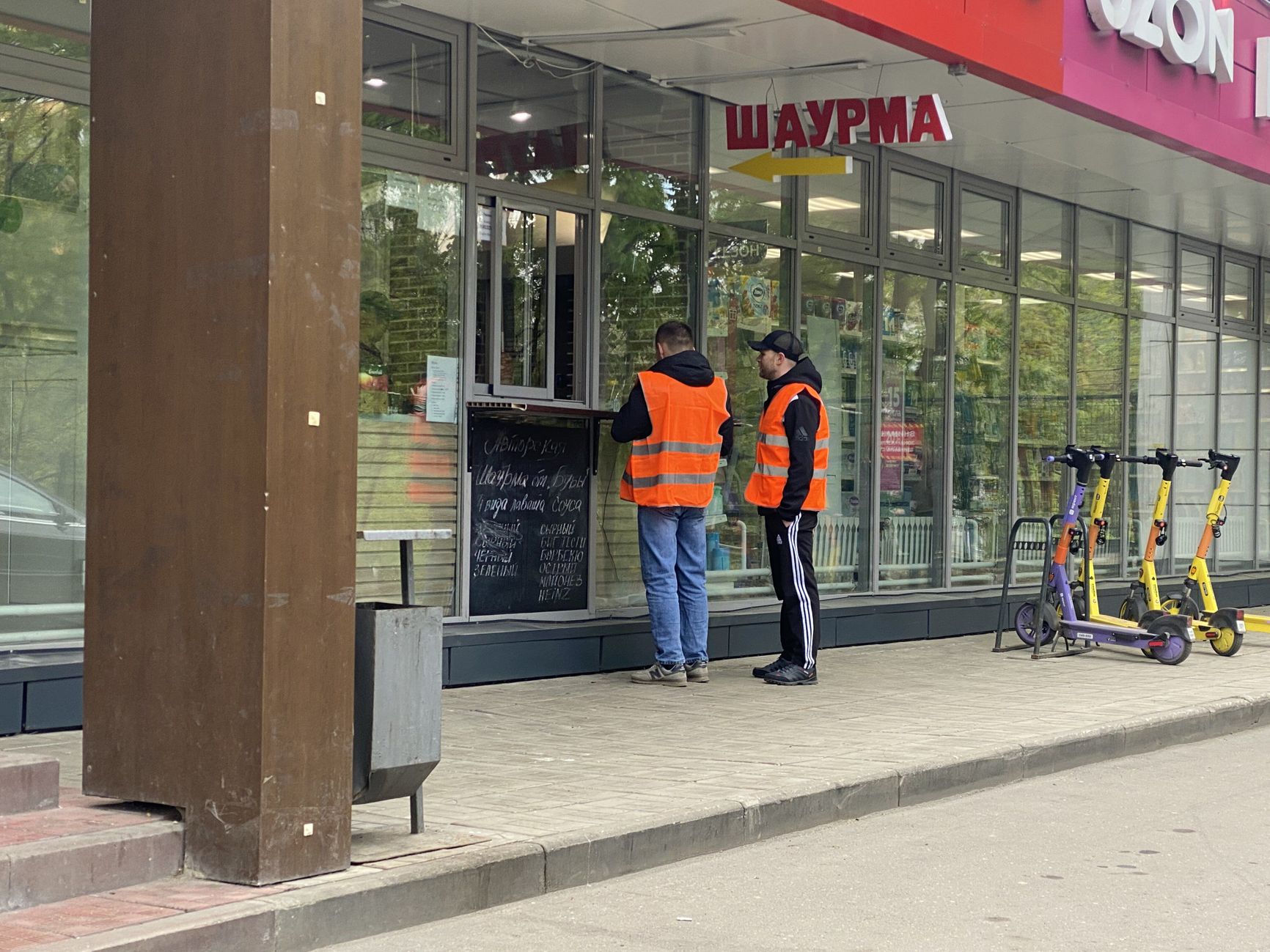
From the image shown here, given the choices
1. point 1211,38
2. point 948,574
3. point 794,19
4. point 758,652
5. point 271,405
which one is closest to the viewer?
point 271,405

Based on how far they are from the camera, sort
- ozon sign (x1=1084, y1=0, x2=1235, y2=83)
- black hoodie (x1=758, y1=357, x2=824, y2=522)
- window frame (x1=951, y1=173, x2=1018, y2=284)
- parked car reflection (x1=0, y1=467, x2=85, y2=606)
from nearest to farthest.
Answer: parked car reflection (x1=0, y1=467, x2=85, y2=606) < black hoodie (x1=758, y1=357, x2=824, y2=522) < ozon sign (x1=1084, y1=0, x2=1235, y2=83) < window frame (x1=951, y1=173, x2=1018, y2=284)

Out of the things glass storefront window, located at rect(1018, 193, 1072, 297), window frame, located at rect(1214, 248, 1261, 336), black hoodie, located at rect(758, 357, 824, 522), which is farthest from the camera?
window frame, located at rect(1214, 248, 1261, 336)

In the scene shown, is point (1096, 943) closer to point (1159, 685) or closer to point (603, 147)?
point (1159, 685)

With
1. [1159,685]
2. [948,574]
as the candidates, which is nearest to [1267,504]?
[948,574]

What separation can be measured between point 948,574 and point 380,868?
9.96 metres

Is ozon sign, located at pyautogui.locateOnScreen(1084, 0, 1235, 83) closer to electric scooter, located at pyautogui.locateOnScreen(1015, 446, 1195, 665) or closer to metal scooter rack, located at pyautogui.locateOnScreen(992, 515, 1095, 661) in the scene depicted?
electric scooter, located at pyautogui.locateOnScreen(1015, 446, 1195, 665)

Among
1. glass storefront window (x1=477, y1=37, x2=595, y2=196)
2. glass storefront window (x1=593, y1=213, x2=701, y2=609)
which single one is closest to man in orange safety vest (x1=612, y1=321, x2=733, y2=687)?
glass storefront window (x1=593, y1=213, x2=701, y2=609)

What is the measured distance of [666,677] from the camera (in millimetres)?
10133

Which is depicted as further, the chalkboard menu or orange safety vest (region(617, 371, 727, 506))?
the chalkboard menu

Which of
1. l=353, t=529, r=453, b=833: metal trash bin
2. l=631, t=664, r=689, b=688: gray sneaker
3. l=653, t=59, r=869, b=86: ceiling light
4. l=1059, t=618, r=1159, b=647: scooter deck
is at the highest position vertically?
l=653, t=59, r=869, b=86: ceiling light

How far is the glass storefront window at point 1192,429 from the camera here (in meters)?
18.2

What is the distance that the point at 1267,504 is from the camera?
20.3 m

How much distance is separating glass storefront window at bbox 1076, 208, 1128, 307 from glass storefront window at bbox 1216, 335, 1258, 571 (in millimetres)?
3000

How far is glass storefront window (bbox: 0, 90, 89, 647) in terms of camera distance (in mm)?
7770
